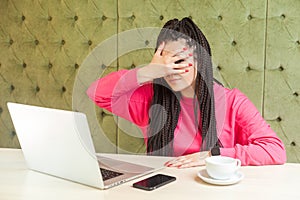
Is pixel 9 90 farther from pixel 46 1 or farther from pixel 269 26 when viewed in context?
pixel 269 26

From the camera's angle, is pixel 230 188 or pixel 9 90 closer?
pixel 230 188

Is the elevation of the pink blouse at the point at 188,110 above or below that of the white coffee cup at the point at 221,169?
above

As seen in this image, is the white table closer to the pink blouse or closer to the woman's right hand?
the pink blouse

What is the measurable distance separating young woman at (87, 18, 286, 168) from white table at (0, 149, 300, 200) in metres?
0.28

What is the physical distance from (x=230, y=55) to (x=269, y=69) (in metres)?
0.20

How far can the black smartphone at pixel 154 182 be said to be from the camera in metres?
1.10

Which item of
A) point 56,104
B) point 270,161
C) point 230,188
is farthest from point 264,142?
point 56,104

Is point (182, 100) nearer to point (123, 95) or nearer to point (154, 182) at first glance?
point (123, 95)

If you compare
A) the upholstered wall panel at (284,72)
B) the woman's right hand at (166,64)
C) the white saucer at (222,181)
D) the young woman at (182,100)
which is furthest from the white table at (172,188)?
the upholstered wall panel at (284,72)

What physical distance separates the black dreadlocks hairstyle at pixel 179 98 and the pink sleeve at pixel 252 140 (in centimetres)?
10

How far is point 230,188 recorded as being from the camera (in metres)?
1.10

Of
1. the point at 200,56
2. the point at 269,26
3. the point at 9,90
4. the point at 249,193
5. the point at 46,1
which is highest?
the point at 46,1

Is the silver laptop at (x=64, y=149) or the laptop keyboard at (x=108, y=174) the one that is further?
the laptop keyboard at (x=108, y=174)

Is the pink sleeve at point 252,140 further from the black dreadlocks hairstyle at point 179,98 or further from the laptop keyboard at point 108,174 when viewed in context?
the laptop keyboard at point 108,174
